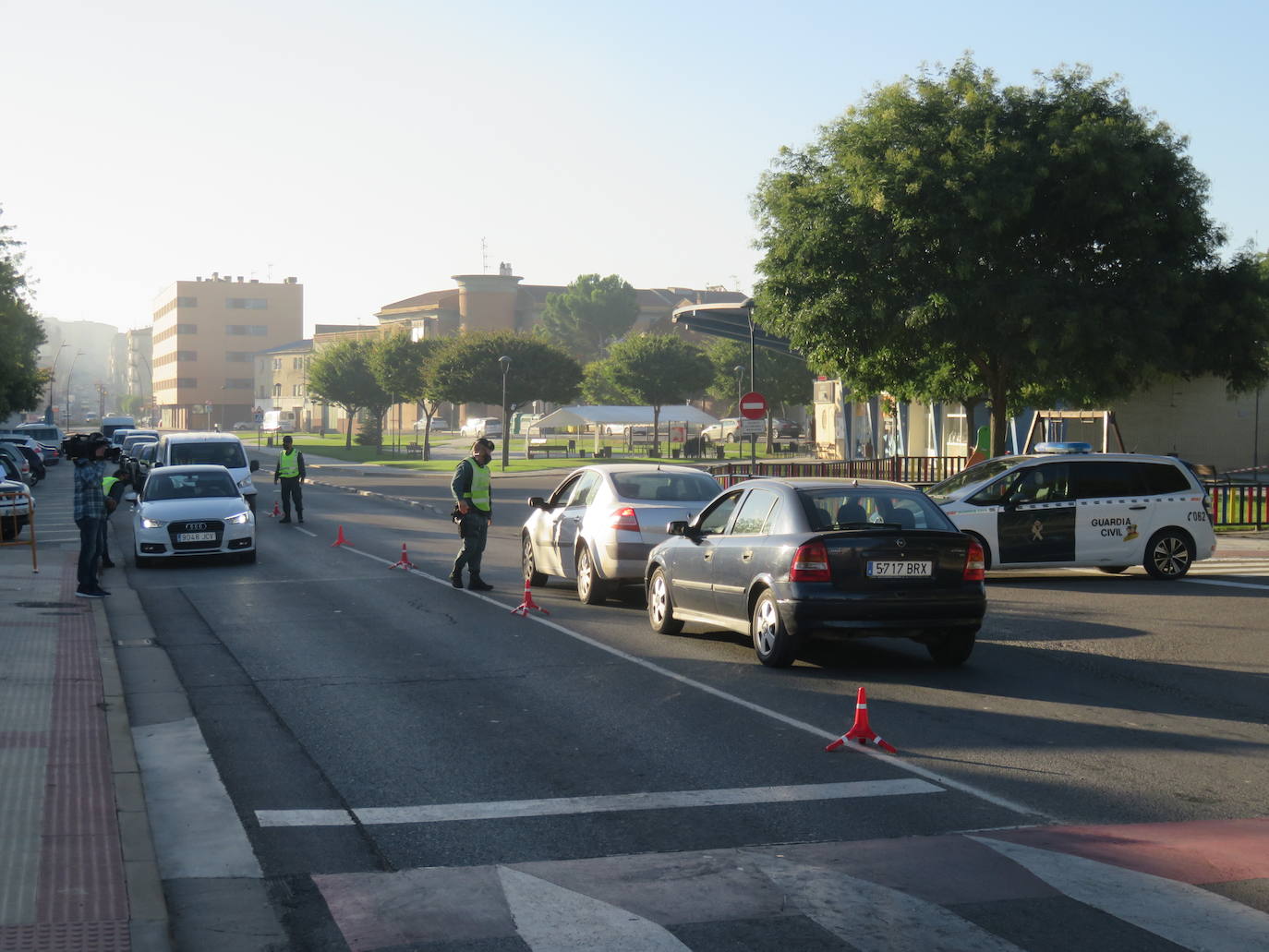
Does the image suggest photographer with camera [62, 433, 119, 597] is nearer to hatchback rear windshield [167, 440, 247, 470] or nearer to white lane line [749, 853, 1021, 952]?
hatchback rear windshield [167, 440, 247, 470]

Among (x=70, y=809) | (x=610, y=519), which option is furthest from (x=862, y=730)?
(x=610, y=519)

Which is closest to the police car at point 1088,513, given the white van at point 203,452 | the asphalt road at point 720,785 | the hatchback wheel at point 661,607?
the asphalt road at point 720,785

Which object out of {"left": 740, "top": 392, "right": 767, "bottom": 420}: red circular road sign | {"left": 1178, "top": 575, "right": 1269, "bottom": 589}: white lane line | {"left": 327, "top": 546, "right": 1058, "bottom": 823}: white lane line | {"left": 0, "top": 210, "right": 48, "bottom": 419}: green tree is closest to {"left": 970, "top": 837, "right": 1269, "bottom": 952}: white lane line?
{"left": 327, "top": 546, "right": 1058, "bottom": 823}: white lane line

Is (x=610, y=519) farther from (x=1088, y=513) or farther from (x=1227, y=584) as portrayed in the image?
(x=1227, y=584)

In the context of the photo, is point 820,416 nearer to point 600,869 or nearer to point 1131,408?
point 1131,408

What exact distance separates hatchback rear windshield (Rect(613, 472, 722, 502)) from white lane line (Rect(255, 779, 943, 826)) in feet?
28.0

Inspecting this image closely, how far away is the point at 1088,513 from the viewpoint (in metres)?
18.3

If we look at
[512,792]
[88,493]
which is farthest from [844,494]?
[88,493]

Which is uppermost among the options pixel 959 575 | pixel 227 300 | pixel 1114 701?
pixel 227 300

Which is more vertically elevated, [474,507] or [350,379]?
[350,379]

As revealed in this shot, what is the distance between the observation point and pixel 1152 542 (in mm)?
18531

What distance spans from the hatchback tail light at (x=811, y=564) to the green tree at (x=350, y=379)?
87.7 metres

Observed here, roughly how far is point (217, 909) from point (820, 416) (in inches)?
2890

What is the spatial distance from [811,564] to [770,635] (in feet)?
2.45
